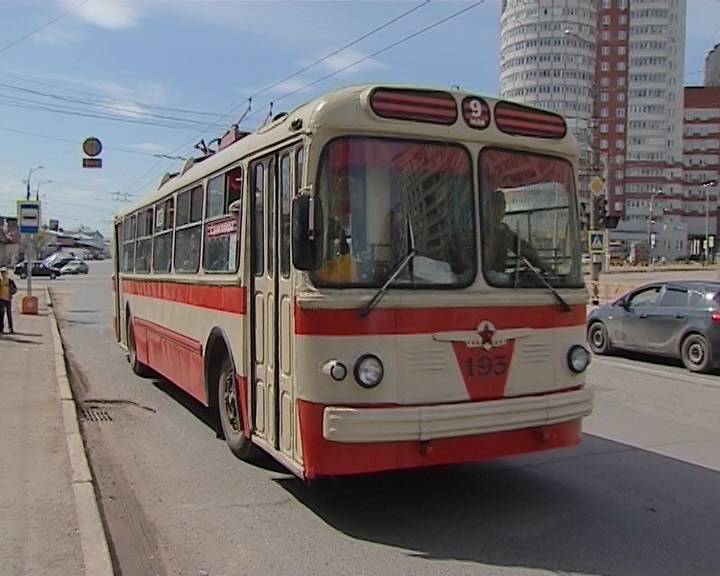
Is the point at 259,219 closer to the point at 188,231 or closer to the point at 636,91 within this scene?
the point at 188,231

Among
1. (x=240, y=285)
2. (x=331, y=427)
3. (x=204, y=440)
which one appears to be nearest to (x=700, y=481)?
(x=331, y=427)

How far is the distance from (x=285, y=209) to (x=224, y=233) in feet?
5.17

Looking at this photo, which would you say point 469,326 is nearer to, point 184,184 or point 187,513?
point 187,513

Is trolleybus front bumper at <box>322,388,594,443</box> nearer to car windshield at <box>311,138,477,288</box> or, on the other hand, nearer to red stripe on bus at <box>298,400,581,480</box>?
red stripe on bus at <box>298,400,581,480</box>

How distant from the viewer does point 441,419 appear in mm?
5242

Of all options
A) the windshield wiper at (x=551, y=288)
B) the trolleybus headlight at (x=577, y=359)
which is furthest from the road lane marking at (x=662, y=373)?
the windshield wiper at (x=551, y=288)

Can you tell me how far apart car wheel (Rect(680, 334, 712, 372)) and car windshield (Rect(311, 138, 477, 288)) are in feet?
29.6

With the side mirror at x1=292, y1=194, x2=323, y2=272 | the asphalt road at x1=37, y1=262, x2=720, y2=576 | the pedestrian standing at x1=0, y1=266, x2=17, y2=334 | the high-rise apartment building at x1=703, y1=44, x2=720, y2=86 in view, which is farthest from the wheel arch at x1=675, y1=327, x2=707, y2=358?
the high-rise apartment building at x1=703, y1=44, x2=720, y2=86

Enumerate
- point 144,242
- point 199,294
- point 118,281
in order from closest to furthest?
point 199,294
point 144,242
point 118,281

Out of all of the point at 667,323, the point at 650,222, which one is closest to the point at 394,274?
the point at 667,323

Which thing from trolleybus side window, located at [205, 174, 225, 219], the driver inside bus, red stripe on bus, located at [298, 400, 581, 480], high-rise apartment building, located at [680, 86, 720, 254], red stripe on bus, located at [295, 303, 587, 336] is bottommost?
red stripe on bus, located at [298, 400, 581, 480]

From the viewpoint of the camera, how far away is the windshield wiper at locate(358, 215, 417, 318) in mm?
5145

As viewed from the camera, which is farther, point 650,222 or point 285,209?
point 650,222

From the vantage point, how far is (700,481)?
6594 millimetres
